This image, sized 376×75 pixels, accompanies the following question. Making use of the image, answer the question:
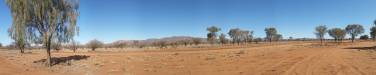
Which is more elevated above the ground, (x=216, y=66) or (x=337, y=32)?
(x=337, y=32)

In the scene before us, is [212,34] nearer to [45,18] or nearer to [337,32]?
[337,32]

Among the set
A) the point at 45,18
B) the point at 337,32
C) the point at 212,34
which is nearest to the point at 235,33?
the point at 212,34

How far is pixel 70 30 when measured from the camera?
84.4ft

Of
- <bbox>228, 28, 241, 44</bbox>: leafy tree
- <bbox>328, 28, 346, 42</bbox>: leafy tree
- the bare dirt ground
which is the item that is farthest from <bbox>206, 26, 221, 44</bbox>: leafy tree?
the bare dirt ground

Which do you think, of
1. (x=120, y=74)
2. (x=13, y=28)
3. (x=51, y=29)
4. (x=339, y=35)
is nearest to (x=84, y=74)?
(x=120, y=74)

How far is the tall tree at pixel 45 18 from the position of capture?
2361 centimetres

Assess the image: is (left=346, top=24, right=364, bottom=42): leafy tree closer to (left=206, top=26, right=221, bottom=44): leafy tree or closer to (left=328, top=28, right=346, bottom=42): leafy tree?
(left=328, top=28, right=346, bottom=42): leafy tree

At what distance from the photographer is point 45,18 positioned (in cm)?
2416

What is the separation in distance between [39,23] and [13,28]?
7.06 feet

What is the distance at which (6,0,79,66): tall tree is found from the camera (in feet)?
77.5

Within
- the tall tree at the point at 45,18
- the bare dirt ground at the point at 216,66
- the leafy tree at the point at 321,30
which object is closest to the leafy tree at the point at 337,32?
the leafy tree at the point at 321,30

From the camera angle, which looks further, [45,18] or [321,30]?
[321,30]

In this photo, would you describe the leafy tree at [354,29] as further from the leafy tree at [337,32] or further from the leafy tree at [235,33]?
the leafy tree at [235,33]

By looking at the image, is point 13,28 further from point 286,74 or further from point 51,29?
point 286,74
